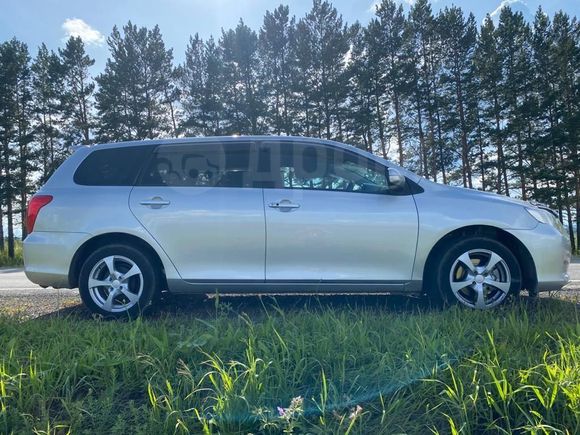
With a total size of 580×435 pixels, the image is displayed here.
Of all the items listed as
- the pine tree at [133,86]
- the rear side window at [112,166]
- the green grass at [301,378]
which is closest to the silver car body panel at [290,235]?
the rear side window at [112,166]

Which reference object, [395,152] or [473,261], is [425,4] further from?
[473,261]

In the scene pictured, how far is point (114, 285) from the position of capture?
385 cm

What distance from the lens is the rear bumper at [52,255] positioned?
12.8 ft

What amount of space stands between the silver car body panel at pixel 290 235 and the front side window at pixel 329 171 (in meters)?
0.10

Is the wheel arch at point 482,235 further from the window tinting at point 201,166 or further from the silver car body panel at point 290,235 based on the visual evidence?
the window tinting at point 201,166

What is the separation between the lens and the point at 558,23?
92.2 ft

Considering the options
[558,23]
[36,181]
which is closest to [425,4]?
[558,23]

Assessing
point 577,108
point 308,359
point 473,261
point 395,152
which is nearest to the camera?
point 308,359

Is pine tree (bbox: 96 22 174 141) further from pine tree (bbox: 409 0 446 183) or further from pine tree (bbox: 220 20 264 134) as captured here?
pine tree (bbox: 409 0 446 183)

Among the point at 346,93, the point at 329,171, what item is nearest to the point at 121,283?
the point at 329,171

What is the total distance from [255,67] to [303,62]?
351cm

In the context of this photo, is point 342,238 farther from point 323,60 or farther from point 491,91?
point 491,91

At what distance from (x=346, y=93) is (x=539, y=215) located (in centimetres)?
2548

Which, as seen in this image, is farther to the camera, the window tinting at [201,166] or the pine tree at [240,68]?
the pine tree at [240,68]
